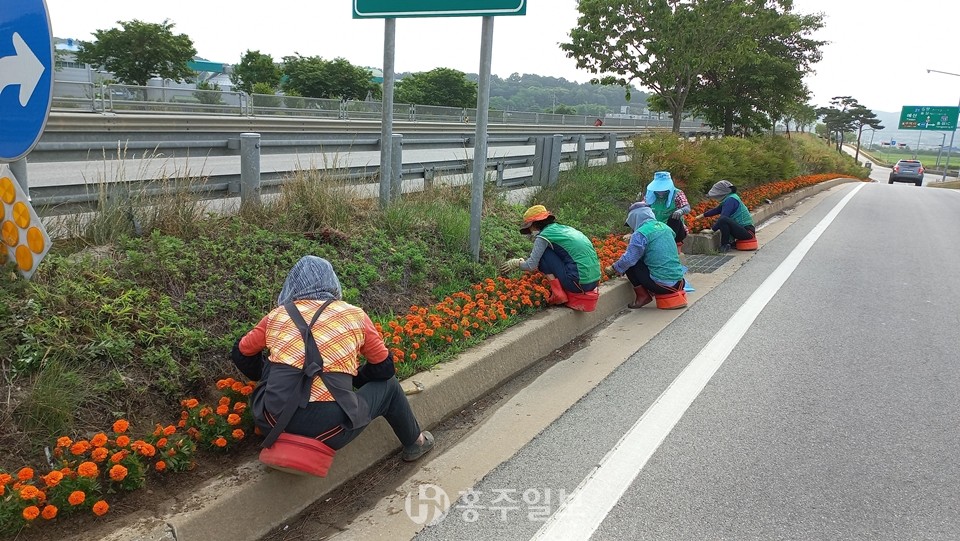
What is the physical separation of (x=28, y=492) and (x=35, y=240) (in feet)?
4.75

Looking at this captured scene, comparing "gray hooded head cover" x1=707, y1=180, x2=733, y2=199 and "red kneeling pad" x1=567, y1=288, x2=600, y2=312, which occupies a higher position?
"gray hooded head cover" x1=707, y1=180, x2=733, y2=199

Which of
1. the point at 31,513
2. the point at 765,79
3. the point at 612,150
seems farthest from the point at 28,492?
the point at 765,79

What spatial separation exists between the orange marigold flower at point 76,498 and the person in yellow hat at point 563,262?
4.03 metres

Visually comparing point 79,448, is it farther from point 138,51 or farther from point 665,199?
point 138,51

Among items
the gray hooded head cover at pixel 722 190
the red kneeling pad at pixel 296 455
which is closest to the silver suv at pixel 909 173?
the gray hooded head cover at pixel 722 190

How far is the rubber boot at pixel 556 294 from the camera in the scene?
5.89 meters

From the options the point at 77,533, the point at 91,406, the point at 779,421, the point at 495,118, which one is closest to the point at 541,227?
the point at 779,421

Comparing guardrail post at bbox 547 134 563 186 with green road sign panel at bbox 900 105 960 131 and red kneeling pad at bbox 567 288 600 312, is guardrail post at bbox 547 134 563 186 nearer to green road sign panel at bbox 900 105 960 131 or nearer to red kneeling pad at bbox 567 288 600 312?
red kneeling pad at bbox 567 288 600 312

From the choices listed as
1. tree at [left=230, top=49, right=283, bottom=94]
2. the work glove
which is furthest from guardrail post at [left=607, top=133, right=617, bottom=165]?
tree at [left=230, top=49, right=283, bottom=94]

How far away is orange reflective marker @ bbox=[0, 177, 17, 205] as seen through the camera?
3.43 metres

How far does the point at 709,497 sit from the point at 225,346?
2.78 m

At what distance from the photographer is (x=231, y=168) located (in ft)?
20.1

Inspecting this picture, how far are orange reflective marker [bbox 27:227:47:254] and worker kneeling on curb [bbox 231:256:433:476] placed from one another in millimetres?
1093

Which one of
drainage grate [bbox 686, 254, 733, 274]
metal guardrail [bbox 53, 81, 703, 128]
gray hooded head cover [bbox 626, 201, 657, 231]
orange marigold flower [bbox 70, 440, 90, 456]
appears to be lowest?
drainage grate [bbox 686, 254, 733, 274]
